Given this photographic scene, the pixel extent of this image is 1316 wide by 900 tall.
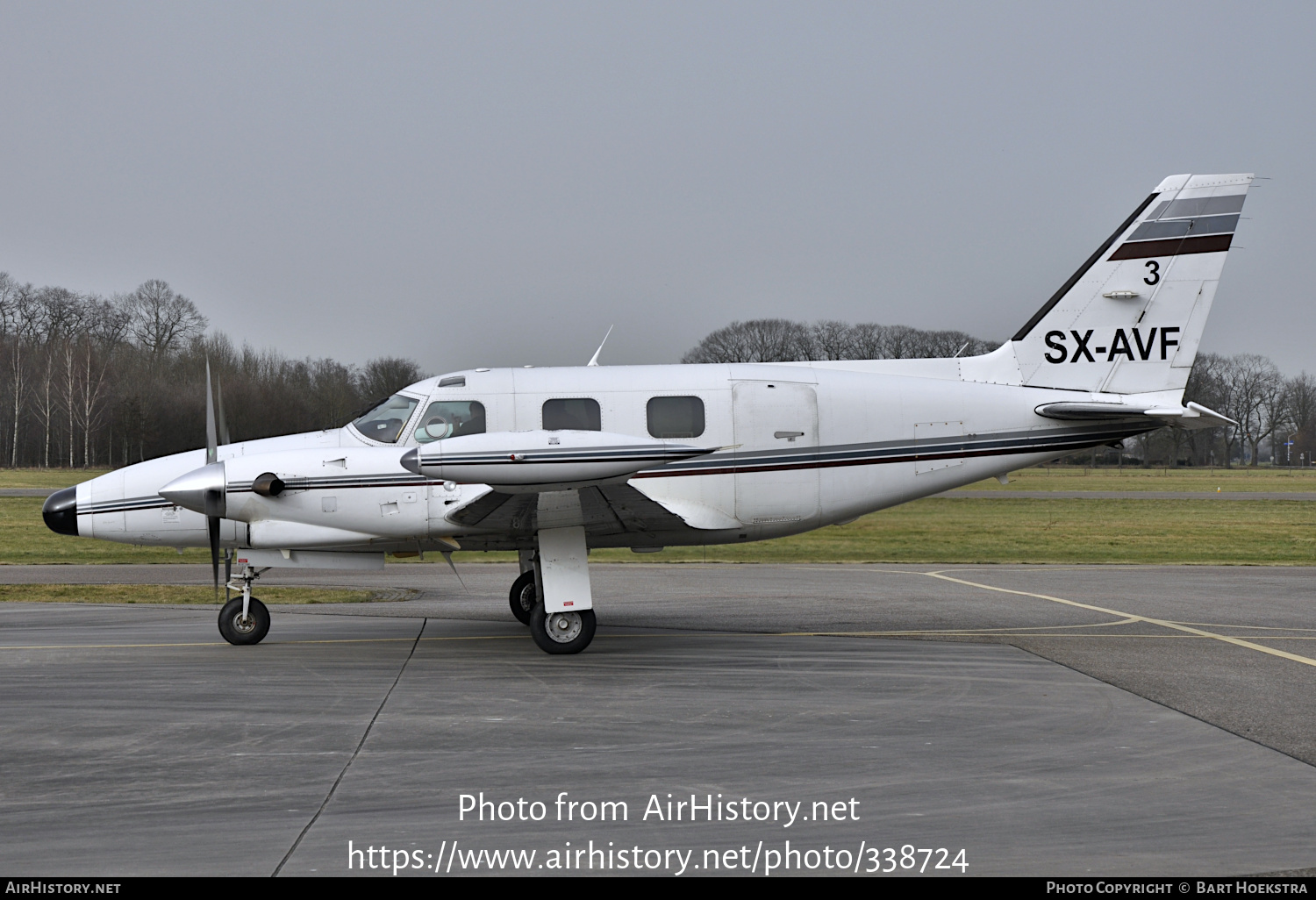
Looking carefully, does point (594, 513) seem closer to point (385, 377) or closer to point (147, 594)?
point (147, 594)

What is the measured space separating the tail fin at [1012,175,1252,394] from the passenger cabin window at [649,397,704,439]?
4330mm

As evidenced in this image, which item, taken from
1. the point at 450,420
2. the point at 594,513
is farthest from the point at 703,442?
the point at 450,420

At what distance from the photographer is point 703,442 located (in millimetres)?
11797

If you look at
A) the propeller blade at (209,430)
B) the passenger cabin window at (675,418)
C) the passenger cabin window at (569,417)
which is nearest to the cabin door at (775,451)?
the passenger cabin window at (675,418)

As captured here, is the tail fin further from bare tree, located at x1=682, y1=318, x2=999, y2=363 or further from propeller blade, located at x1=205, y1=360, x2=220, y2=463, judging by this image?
bare tree, located at x1=682, y1=318, x2=999, y2=363

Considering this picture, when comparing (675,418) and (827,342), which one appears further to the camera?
(827,342)

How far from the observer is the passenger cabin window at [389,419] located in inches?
460

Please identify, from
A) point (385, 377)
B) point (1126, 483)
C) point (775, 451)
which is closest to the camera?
point (775, 451)

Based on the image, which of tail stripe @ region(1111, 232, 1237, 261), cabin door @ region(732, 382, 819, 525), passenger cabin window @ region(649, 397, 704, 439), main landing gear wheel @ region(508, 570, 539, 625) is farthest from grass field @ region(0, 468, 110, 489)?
tail stripe @ region(1111, 232, 1237, 261)

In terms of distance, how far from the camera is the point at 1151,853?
521 cm

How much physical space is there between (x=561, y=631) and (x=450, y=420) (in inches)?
104

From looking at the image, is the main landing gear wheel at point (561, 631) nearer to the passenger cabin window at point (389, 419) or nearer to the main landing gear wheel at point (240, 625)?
the passenger cabin window at point (389, 419)
